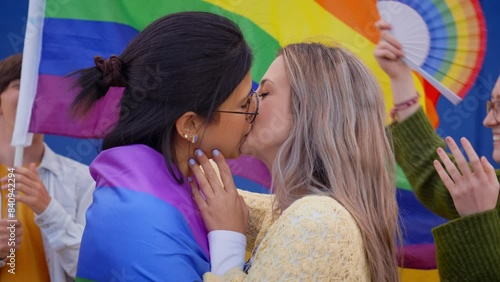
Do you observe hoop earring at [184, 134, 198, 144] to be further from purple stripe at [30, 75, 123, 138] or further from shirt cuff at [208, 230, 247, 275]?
purple stripe at [30, 75, 123, 138]

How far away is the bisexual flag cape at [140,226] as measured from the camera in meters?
1.87

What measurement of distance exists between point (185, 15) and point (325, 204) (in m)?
0.61

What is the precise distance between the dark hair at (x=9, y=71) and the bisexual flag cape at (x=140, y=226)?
4.62 ft

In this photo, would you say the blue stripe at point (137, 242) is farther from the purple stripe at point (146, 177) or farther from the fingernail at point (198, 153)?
the fingernail at point (198, 153)

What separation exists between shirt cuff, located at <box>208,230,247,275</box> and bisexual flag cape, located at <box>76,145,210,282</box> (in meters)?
0.03

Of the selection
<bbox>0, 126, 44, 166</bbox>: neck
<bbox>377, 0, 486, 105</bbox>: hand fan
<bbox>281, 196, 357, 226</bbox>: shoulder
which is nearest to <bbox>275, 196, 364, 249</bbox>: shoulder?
<bbox>281, 196, 357, 226</bbox>: shoulder

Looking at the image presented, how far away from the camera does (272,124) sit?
2.24 m

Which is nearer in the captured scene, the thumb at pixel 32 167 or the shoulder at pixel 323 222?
the shoulder at pixel 323 222

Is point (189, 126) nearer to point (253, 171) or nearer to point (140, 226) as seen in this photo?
point (140, 226)

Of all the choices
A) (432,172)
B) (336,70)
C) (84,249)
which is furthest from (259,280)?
(432,172)

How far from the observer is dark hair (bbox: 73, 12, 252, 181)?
2041 mm

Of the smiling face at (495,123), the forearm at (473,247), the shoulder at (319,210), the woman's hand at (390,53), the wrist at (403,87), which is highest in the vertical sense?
the woman's hand at (390,53)

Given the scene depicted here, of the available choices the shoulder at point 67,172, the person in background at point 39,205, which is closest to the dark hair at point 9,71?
the person in background at point 39,205

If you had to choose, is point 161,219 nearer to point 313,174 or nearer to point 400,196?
point 313,174
